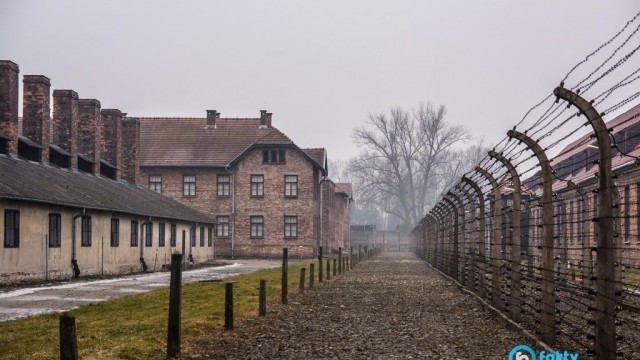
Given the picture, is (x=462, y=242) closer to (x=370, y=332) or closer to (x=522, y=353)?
(x=370, y=332)

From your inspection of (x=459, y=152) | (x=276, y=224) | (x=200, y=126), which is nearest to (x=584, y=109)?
(x=276, y=224)

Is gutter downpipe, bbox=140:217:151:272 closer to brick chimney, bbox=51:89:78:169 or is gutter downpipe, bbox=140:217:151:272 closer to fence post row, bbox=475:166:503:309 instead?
brick chimney, bbox=51:89:78:169

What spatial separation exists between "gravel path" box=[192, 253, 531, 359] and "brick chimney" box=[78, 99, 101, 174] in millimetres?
21864

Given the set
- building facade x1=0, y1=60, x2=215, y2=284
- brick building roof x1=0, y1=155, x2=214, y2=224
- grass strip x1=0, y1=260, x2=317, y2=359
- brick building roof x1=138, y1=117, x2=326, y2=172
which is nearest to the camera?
grass strip x1=0, y1=260, x2=317, y2=359

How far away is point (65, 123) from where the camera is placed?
33406 mm

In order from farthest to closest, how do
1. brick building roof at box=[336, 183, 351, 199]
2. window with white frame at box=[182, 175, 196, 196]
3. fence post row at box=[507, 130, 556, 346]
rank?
brick building roof at box=[336, 183, 351, 199] < window with white frame at box=[182, 175, 196, 196] < fence post row at box=[507, 130, 556, 346]

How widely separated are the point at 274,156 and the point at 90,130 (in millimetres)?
15673

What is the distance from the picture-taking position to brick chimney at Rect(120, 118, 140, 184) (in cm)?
4278

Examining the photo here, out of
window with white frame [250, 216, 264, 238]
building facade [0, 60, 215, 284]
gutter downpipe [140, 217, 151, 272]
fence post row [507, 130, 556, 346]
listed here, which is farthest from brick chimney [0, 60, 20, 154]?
window with white frame [250, 216, 264, 238]

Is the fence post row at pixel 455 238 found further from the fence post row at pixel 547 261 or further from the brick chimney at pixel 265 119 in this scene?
the brick chimney at pixel 265 119

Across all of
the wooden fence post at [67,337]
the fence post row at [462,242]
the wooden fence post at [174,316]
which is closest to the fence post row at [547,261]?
the wooden fence post at [174,316]

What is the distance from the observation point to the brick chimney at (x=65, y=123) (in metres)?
33.2

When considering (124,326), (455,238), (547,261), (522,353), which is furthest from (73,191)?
(522,353)

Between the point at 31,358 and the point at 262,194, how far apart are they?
41.9 metres
